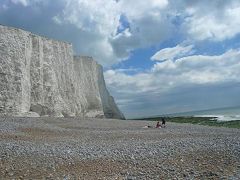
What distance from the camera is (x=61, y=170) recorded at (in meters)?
10.3

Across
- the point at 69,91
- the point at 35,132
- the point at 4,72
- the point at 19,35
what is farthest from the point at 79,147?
the point at 69,91

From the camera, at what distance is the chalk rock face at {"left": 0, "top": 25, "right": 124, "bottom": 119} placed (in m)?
30.1

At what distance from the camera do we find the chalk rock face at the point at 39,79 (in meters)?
30.1

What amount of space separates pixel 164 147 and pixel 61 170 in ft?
14.5

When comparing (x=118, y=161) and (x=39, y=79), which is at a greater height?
(x=39, y=79)

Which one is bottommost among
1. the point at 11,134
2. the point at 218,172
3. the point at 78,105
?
the point at 218,172

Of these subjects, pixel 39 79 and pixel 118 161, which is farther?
pixel 39 79

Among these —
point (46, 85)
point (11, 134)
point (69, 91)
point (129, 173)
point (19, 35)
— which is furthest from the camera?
point (69, 91)

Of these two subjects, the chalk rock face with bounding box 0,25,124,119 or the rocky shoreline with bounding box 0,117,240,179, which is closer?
the rocky shoreline with bounding box 0,117,240,179

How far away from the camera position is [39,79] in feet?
115

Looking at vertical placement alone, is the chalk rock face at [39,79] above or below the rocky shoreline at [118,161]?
above

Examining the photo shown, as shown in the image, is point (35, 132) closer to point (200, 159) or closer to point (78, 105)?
point (200, 159)

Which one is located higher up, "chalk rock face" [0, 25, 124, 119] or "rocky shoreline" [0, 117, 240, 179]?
"chalk rock face" [0, 25, 124, 119]

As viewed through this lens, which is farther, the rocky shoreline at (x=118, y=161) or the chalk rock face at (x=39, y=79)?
the chalk rock face at (x=39, y=79)
